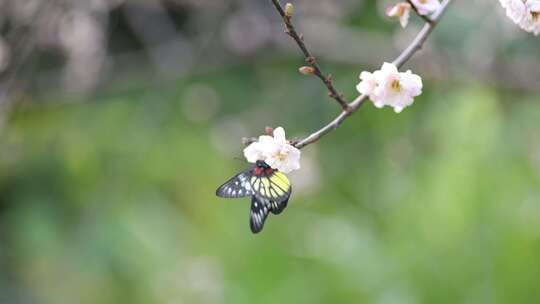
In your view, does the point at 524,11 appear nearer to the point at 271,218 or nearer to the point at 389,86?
the point at 389,86

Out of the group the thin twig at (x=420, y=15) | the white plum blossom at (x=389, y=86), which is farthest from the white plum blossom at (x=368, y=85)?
the thin twig at (x=420, y=15)

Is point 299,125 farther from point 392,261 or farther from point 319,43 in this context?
point 392,261

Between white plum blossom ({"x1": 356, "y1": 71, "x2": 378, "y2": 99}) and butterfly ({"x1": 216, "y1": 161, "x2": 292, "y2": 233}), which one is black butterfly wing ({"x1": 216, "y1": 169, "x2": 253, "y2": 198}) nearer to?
butterfly ({"x1": 216, "y1": 161, "x2": 292, "y2": 233})

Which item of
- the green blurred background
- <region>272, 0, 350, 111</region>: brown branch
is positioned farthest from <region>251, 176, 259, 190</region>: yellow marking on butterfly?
the green blurred background

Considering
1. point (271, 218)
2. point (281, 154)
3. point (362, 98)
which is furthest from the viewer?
point (271, 218)

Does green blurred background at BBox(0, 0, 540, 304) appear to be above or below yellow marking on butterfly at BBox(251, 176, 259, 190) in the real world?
above

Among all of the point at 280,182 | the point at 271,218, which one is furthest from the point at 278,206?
the point at 271,218

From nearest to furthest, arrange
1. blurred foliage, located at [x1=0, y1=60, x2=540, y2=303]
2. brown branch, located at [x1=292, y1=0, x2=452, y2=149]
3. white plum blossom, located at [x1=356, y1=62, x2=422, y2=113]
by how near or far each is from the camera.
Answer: brown branch, located at [x1=292, y1=0, x2=452, y2=149], white plum blossom, located at [x1=356, y1=62, x2=422, y2=113], blurred foliage, located at [x1=0, y1=60, x2=540, y2=303]
